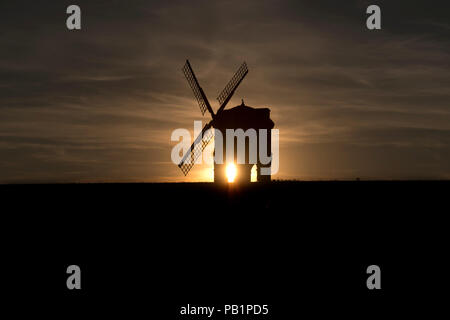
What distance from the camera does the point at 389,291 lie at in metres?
12.8

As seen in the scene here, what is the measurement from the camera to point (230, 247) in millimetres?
14438

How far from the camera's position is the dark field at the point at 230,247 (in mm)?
12727

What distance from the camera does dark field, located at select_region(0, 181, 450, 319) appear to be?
12.7 meters

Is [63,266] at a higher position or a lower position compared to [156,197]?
lower

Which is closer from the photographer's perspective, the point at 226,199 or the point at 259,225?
the point at 259,225

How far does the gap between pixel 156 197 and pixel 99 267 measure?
12.7ft

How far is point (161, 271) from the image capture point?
13609 millimetres

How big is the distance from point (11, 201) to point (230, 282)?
28.2ft

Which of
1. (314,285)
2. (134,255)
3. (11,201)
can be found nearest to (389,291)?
(314,285)
